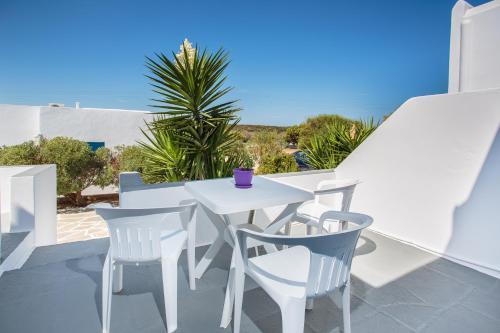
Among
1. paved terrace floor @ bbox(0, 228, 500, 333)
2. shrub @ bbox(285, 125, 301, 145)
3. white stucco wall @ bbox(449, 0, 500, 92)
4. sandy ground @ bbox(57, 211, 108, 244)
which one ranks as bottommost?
sandy ground @ bbox(57, 211, 108, 244)

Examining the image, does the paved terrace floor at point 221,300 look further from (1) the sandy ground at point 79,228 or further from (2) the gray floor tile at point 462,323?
(1) the sandy ground at point 79,228

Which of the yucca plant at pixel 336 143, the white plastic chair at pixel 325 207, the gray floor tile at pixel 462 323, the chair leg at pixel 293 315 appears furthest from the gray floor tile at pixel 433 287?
the yucca plant at pixel 336 143

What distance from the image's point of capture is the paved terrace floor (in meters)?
1.69

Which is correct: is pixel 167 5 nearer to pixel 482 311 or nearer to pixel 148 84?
pixel 148 84

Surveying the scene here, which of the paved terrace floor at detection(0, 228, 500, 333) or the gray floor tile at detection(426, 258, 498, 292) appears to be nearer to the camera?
the paved terrace floor at detection(0, 228, 500, 333)

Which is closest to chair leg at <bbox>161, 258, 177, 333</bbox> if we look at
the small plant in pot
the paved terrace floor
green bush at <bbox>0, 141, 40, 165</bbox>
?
the paved terrace floor

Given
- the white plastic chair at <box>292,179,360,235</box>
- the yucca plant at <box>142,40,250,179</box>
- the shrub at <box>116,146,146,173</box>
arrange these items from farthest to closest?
1. the shrub at <box>116,146,146,173</box>
2. the yucca plant at <box>142,40,250,179</box>
3. the white plastic chair at <box>292,179,360,235</box>

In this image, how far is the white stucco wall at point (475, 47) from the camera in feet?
20.8

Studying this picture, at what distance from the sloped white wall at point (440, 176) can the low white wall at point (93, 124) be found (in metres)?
11.5

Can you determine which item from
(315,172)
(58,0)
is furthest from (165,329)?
(58,0)

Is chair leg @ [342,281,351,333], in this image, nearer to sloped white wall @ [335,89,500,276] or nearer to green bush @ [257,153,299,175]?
sloped white wall @ [335,89,500,276]

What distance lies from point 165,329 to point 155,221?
2.09ft

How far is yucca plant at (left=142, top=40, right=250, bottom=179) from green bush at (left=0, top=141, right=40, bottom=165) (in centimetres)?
856

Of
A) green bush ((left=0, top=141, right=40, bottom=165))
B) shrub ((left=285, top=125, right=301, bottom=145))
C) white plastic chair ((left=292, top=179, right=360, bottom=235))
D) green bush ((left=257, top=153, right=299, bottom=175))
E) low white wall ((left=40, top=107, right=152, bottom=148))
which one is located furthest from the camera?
shrub ((left=285, top=125, right=301, bottom=145))
